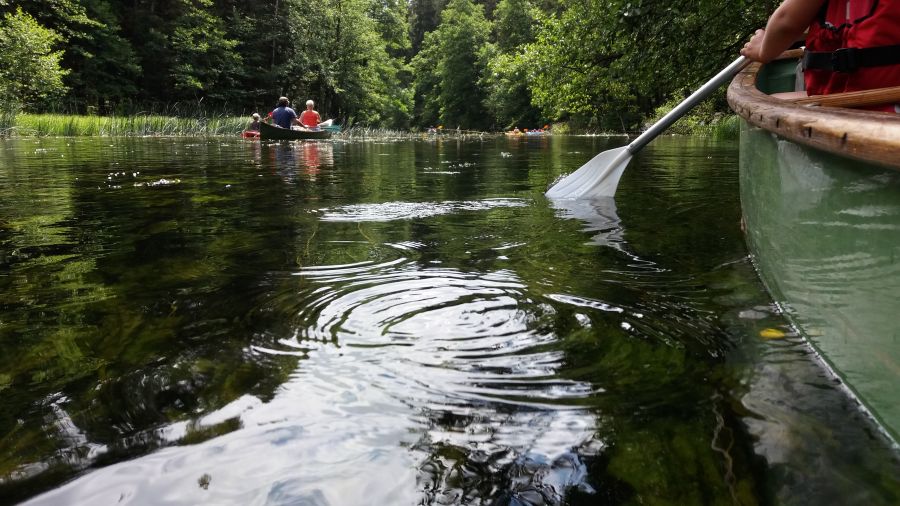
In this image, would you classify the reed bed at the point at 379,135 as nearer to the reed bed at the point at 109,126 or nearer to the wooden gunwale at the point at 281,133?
the reed bed at the point at 109,126

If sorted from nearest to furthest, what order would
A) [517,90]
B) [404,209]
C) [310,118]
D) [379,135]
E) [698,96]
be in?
[698,96] < [404,209] < [310,118] < [379,135] < [517,90]

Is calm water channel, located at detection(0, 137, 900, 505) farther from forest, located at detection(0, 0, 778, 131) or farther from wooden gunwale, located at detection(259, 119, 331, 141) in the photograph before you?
wooden gunwale, located at detection(259, 119, 331, 141)

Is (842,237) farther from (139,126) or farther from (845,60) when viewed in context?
(139,126)

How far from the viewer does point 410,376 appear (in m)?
1.83

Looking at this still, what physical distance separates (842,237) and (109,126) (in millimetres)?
22793

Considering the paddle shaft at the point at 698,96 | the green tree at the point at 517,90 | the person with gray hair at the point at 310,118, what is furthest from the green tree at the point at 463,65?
the paddle shaft at the point at 698,96

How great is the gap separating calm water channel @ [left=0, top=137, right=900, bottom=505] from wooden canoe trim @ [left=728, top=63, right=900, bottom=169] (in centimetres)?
67

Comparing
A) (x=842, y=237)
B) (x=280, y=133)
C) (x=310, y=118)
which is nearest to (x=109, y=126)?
(x=310, y=118)

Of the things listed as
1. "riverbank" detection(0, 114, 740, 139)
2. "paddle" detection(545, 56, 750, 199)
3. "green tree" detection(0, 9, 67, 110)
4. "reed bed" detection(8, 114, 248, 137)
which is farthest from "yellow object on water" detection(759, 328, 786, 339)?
"green tree" detection(0, 9, 67, 110)

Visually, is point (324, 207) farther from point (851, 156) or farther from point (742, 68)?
point (851, 156)

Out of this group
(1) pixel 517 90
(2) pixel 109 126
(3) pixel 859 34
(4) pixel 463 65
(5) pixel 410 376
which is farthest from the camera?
(4) pixel 463 65

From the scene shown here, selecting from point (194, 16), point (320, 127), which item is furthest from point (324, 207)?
point (194, 16)

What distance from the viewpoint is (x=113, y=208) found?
4.86 metres

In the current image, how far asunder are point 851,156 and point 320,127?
20.2 meters
